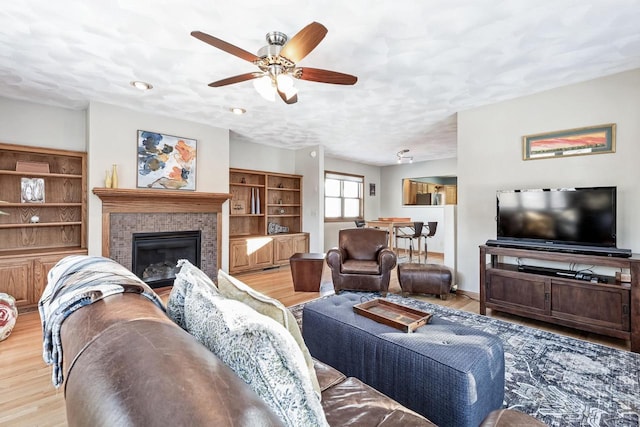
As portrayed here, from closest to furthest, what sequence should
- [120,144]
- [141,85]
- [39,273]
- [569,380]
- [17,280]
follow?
A: [569,380]
[141,85]
[17,280]
[39,273]
[120,144]

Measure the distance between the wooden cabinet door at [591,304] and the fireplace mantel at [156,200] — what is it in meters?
4.23

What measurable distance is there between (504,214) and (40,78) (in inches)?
199

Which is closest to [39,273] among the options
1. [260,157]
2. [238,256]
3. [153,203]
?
[153,203]

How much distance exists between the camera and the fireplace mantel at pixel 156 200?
12.0ft

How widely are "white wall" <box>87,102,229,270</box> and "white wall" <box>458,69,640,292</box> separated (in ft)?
12.1

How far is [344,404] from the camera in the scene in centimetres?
116

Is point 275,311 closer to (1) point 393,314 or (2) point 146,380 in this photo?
(2) point 146,380

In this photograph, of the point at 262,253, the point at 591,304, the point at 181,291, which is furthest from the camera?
the point at 262,253

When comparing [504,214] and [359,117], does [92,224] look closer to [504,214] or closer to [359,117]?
[359,117]

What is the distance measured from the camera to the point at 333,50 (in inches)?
94.8

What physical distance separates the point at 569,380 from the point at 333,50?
2.96 meters

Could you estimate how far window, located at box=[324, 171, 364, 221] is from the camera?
7.50 m

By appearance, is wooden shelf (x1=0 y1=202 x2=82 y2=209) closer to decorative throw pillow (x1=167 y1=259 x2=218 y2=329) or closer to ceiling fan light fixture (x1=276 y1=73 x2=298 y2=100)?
ceiling fan light fixture (x1=276 y1=73 x2=298 y2=100)


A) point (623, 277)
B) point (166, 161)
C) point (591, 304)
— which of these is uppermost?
point (166, 161)
